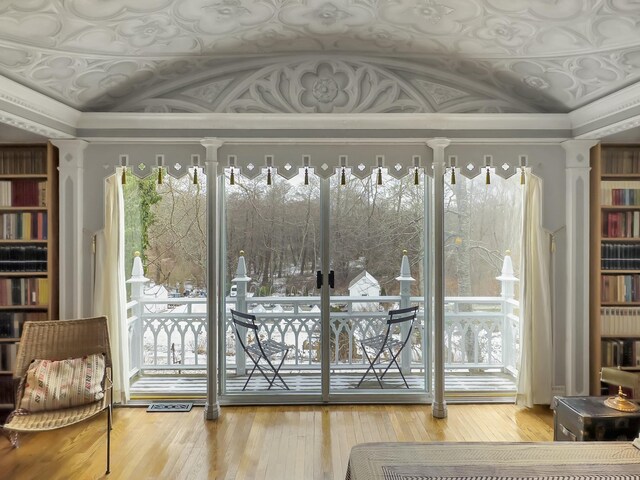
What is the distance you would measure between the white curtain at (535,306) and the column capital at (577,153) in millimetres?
314

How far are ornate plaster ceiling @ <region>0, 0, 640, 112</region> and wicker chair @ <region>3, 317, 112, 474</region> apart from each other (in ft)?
5.83

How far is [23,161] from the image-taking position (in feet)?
12.3

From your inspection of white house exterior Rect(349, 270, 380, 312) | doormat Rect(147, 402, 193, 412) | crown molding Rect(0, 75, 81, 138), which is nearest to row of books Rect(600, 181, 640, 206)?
white house exterior Rect(349, 270, 380, 312)

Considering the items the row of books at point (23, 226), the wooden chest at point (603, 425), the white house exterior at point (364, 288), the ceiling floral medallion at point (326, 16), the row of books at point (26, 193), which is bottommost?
the wooden chest at point (603, 425)

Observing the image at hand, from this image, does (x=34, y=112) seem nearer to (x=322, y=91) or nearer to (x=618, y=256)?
(x=322, y=91)

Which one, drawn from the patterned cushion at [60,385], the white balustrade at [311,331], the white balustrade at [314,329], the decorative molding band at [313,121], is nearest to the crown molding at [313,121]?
the decorative molding band at [313,121]

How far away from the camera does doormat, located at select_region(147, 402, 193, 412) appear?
152 inches

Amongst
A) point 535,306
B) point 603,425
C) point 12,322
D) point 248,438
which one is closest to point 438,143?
point 535,306

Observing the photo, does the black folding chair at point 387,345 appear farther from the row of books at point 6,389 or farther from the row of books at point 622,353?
the row of books at point 6,389

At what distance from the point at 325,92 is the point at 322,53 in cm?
30

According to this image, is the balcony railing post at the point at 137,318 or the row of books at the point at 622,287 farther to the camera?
the balcony railing post at the point at 137,318

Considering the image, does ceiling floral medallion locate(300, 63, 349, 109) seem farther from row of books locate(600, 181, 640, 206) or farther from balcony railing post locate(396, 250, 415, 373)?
row of books locate(600, 181, 640, 206)

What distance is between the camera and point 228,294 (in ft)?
13.2

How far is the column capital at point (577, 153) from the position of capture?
12.3 ft
